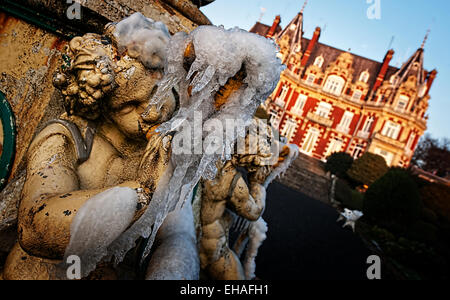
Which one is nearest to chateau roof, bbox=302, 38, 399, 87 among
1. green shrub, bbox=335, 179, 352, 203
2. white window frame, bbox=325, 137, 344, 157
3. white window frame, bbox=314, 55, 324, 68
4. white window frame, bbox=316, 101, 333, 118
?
white window frame, bbox=314, 55, 324, 68

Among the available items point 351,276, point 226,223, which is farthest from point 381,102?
point 226,223

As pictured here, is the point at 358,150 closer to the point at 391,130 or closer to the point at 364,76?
the point at 391,130

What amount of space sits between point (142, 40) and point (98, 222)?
1.99 ft

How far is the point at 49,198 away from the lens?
0.74 metres

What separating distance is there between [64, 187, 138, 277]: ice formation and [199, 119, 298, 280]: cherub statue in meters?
1.36

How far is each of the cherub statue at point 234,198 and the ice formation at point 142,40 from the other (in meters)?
1.16

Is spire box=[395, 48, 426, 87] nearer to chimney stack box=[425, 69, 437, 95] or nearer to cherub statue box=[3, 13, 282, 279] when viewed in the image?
chimney stack box=[425, 69, 437, 95]

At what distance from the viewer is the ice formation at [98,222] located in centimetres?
67

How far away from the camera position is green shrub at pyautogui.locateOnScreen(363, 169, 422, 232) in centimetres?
1246

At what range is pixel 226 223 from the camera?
96.0 inches

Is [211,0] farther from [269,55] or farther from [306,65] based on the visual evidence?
[306,65]

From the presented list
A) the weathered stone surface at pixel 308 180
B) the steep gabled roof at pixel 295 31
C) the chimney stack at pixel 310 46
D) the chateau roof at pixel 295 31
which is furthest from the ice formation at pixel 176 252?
the chimney stack at pixel 310 46

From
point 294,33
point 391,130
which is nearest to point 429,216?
point 391,130

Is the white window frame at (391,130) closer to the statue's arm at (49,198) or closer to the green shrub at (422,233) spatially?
the green shrub at (422,233)
